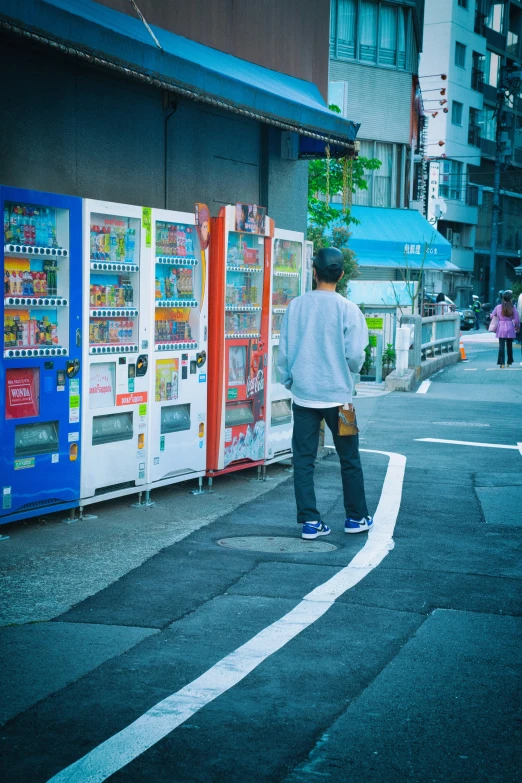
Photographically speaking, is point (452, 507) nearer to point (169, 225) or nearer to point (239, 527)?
point (239, 527)

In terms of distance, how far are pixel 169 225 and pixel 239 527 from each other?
2.82 meters

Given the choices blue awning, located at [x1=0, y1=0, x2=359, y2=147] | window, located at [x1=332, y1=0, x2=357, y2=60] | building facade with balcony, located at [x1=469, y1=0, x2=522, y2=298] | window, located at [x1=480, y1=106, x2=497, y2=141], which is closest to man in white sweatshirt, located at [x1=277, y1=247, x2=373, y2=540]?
blue awning, located at [x1=0, y1=0, x2=359, y2=147]

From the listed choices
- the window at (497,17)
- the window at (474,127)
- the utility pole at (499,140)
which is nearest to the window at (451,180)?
the window at (474,127)

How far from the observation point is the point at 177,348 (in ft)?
30.5

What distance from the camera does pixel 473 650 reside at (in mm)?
A: 5312

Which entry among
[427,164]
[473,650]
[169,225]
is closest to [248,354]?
[169,225]

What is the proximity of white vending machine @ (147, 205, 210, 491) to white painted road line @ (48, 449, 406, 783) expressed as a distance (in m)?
2.35

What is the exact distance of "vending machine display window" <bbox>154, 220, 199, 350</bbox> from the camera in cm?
904

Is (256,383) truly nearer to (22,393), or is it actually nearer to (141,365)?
(141,365)

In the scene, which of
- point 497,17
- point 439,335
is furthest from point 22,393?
point 497,17

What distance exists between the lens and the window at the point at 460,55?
56.0m

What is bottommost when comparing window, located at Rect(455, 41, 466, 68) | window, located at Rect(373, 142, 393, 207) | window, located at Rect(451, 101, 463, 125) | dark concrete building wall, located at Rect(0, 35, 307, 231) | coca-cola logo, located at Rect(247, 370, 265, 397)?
coca-cola logo, located at Rect(247, 370, 265, 397)

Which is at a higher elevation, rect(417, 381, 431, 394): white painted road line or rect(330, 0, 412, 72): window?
rect(330, 0, 412, 72): window

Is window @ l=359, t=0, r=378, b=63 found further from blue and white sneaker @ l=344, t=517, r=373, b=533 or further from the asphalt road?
blue and white sneaker @ l=344, t=517, r=373, b=533
